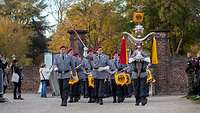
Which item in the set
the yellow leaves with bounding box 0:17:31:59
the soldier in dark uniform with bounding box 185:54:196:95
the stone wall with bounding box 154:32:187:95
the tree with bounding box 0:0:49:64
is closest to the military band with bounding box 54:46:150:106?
the soldier in dark uniform with bounding box 185:54:196:95

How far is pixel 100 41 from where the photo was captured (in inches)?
2245

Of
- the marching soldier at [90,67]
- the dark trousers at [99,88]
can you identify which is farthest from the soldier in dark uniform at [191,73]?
the dark trousers at [99,88]

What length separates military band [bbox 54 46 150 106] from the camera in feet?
56.7

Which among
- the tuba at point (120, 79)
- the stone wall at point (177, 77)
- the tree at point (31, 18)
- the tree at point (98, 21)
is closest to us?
the tuba at point (120, 79)

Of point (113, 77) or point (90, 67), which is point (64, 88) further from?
point (113, 77)

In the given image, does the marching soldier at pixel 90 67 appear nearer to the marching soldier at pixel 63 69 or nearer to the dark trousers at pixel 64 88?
the marching soldier at pixel 63 69

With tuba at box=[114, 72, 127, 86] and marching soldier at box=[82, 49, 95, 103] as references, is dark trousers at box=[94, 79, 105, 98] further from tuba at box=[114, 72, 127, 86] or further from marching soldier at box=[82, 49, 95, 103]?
tuba at box=[114, 72, 127, 86]

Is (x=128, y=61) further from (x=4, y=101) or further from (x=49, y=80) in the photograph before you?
(x=49, y=80)

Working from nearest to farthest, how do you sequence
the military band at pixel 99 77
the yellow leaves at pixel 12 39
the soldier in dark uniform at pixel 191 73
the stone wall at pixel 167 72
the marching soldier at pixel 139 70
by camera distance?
the marching soldier at pixel 139 70, the military band at pixel 99 77, the soldier in dark uniform at pixel 191 73, the stone wall at pixel 167 72, the yellow leaves at pixel 12 39

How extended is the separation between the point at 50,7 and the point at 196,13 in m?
21.1

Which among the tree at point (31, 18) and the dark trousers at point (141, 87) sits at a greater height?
the tree at point (31, 18)

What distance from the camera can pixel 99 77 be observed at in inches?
786

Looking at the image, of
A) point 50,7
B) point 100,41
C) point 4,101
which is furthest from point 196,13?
point 4,101

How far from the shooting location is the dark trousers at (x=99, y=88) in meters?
19.8
